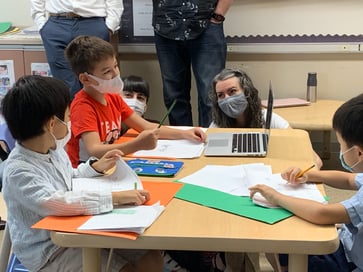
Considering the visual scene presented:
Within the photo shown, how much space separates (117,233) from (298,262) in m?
0.41

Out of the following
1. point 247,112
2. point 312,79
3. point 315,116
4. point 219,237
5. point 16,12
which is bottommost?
point 315,116

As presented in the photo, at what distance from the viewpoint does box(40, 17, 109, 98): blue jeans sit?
3.12 metres

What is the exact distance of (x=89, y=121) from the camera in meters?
1.95

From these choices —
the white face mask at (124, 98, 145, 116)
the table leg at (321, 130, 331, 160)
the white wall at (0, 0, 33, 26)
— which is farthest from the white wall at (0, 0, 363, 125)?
the white face mask at (124, 98, 145, 116)

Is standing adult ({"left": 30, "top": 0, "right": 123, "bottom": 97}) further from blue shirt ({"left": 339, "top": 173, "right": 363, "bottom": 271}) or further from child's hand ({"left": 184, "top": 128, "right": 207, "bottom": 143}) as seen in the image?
blue shirt ({"left": 339, "top": 173, "right": 363, "bottom": 271})

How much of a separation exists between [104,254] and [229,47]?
237 cm

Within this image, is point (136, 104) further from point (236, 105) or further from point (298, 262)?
point (298, 262)

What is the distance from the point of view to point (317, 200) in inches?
53.5

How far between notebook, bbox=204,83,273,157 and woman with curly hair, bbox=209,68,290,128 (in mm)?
282

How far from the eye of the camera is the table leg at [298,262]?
1184mm

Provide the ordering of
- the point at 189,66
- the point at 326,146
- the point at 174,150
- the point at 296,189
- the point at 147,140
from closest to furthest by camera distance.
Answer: the point at 296,189
the point at 147,140
the point at 174,150
the point at 189,66
the point at 326,146

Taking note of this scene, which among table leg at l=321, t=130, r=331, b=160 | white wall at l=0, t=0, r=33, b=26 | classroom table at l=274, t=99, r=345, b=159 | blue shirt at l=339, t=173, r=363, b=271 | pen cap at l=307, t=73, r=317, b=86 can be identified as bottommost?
table leg at l=321, t=130, r=331, b=160

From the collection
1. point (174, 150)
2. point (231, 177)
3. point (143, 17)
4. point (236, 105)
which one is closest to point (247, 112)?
point (236, 105)

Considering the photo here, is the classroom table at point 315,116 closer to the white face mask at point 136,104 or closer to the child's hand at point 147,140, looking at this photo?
the white face mask at point 136,104
